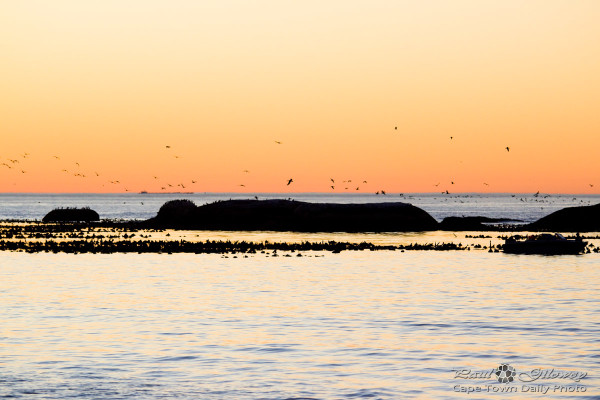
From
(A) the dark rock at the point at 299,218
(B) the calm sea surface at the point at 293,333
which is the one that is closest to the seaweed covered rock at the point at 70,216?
(A) the dark rock at the point at 299,218

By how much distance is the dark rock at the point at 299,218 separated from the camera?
124 meters

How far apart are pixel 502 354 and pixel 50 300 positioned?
73.6ft

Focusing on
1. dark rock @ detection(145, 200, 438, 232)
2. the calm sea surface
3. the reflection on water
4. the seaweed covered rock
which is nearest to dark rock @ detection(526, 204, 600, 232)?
dark rock @ detection(145, 200, 438, 232)

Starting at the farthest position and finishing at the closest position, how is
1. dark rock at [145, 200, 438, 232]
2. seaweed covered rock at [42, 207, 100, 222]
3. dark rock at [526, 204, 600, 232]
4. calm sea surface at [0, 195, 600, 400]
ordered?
seaweed covered rock at [42, 207, 100, 222]
dark rock at [145, 200, 438, 232]
dark rock at [526, 204, 600, 232]
calm sea surface at [0, 195, 600, 400]

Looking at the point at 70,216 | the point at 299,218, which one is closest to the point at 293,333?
the point at 299,218

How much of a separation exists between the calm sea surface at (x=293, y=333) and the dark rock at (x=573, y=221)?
65104 mm

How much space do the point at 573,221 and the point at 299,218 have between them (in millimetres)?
39864

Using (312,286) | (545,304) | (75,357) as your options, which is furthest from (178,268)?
(75,357)

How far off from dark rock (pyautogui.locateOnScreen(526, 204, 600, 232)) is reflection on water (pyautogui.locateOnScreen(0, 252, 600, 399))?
217ft

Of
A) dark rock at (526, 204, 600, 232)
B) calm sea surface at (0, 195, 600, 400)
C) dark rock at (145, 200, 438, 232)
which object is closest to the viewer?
calm sea surface at (0, 195, 600, 400)

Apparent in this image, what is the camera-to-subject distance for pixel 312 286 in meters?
45.7

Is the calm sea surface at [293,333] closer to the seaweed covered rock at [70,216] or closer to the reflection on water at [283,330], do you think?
the reflection on water at [283,330]

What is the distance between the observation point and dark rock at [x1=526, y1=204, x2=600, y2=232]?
118 meters

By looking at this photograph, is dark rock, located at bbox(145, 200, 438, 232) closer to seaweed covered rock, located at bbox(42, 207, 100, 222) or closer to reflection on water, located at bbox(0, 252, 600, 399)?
seaweed covered rock, located at bbox(42, 207, 100, 222)
